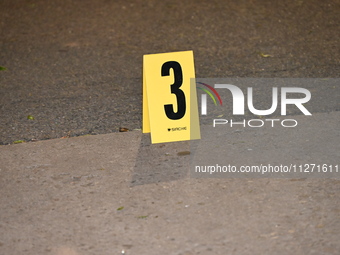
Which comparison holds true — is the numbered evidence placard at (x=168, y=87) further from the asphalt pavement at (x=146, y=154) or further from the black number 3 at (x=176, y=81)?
the asphalt pavement at (x=146, y=154)

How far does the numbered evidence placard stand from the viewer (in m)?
4.84

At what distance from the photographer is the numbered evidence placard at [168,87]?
15.9 feet

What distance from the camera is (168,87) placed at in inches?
191

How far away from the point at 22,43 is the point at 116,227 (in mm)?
6296

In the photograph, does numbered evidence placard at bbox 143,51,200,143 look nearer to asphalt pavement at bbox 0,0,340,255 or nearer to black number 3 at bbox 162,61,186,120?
black number 3 at bbox 162,61,186,120

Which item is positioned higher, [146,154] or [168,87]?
[168,87]

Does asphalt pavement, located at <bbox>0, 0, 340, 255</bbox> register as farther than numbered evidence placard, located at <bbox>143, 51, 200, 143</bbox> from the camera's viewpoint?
No

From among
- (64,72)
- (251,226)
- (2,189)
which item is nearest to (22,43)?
(64,72)

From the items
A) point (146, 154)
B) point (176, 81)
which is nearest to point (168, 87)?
point (176, 81)

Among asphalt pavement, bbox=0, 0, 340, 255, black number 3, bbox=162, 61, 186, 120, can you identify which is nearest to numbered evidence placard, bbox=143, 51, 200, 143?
black number 3, bbox=162, 61, 186, 120

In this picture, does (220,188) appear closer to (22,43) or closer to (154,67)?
(154,67)

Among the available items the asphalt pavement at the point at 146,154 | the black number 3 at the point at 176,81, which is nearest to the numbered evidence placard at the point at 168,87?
the black number 3 at the point at 176,81

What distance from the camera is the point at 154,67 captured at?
191 inches

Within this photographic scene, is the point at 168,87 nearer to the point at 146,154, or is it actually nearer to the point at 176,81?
the point at 176,81
